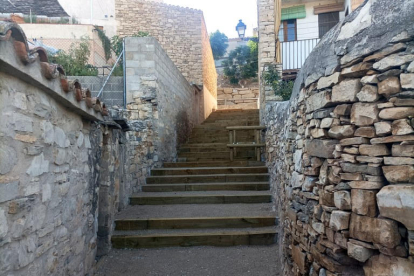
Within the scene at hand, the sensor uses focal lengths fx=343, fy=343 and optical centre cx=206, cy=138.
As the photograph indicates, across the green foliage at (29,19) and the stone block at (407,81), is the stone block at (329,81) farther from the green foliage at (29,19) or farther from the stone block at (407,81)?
the green foliage at (29,19)

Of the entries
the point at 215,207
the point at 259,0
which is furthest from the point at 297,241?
the point at 259,0

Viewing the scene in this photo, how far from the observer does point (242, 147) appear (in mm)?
7906

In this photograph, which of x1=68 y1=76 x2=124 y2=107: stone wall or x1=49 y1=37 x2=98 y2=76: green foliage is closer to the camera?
x1=68 y1=76 x2=124 y2=107: stone wall

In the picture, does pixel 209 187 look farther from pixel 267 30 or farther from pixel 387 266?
pixel 387 266

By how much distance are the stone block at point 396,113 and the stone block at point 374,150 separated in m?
0.16

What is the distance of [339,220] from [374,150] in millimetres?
503

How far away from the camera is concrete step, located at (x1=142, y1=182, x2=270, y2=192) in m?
6.53

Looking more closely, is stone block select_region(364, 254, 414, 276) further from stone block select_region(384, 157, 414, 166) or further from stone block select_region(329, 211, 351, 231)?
stone block select_region(384, 157, 414, 166)

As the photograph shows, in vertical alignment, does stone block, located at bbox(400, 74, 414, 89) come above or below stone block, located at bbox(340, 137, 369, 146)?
above

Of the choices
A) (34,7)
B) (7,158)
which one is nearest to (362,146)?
(7,158)

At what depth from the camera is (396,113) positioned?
179cm

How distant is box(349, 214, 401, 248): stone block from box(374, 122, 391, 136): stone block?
0.47 meters

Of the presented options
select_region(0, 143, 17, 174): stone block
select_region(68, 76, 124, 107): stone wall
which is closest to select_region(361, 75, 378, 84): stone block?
select_region(0, 143, 17, 174): stone block

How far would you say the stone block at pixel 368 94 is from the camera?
6.27 feet
